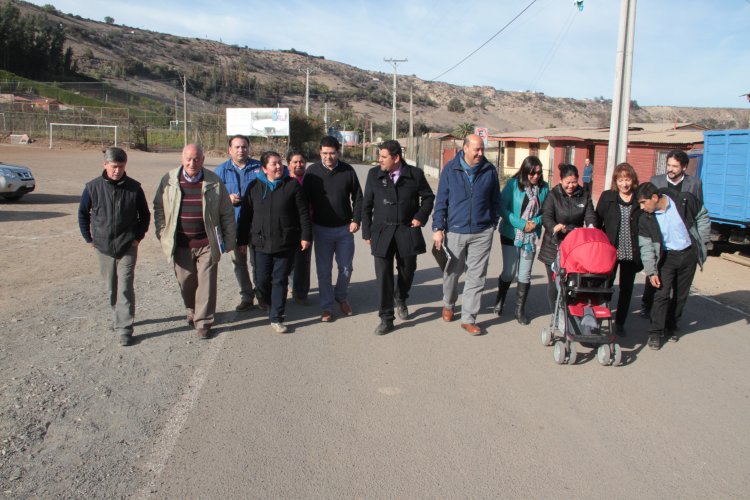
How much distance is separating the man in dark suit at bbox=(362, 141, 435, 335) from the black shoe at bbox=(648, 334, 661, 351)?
2.37 metres

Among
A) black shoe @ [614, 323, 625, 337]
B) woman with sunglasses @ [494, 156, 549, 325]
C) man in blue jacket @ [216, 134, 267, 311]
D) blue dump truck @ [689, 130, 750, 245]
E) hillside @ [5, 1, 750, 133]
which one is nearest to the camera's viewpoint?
black shoe @ [614, 323, 625, 337]

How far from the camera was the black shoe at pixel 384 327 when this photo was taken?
639 cm

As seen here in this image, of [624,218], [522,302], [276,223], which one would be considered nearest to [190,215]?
[276,223]

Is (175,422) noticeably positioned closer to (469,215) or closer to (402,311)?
(402,311)

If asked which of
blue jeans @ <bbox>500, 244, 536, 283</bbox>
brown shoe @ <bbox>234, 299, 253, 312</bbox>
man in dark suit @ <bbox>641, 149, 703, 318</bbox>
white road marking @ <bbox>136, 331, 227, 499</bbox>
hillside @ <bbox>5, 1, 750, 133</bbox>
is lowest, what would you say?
white road marking @ <bbox>136, 331, 227, 499</bbox>

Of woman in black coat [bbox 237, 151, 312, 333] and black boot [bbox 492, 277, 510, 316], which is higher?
woman in black coat [bbox 237, 151, 312, 333]

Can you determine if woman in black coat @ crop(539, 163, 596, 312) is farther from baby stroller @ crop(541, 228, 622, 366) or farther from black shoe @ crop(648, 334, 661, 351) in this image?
black shoe @ crop(648, 334, 661, 351)

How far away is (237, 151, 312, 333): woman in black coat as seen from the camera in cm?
637

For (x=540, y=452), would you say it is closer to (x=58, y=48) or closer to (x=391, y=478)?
(x=391, y=478)

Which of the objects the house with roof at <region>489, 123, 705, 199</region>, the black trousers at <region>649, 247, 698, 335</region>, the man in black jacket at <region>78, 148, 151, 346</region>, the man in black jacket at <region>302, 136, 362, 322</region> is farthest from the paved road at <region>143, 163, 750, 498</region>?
the house with roof at <region>489, 123, 705, 199</region>

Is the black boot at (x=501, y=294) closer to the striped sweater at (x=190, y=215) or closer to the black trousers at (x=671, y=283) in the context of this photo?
the black trousers at (x=671, y=283)

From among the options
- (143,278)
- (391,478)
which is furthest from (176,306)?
(391,478)

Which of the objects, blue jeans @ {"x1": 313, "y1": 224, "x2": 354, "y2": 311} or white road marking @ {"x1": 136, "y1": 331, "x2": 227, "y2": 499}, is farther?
blue jeans @ {"x1": 313, "y1": 224, "x2": 354, "y2": 311}

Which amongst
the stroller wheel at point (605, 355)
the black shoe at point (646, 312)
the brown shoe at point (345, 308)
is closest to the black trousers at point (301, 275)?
the brown shoe at point (345, 308)
